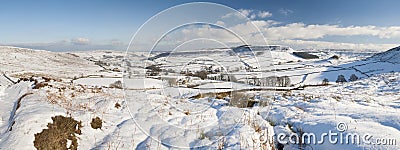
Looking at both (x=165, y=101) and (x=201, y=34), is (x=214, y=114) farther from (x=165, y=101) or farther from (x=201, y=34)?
(x=201, y=34)

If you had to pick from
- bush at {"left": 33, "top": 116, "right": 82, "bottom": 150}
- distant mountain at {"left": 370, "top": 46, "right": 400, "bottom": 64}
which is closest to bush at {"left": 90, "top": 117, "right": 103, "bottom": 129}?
bush at {"left": 33, "top": 116, "right": 82, "bottom": 150}

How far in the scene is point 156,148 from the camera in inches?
218

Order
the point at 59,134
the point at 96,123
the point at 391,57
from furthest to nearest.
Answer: the point at 391,57 → the point at 96,123 → the point at 59,134

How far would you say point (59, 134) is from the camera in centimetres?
535

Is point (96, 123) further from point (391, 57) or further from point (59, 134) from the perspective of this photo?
point (391, 57)

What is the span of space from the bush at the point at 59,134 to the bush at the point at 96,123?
1.23ft

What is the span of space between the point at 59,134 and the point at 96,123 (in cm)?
152

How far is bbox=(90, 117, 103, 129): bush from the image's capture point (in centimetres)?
672

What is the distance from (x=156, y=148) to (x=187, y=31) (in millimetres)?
3122

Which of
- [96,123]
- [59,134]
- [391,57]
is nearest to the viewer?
[59,134]

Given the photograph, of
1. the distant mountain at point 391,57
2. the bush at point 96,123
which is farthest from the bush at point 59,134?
the distant mountain at point 391,57

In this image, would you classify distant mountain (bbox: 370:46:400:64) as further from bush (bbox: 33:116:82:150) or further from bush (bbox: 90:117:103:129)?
bush (bbox: 33:116:82:150)

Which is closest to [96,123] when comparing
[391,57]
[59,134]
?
[59,134]

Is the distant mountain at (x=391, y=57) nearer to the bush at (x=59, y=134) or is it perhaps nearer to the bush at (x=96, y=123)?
the bush at (x=96, y=123)
